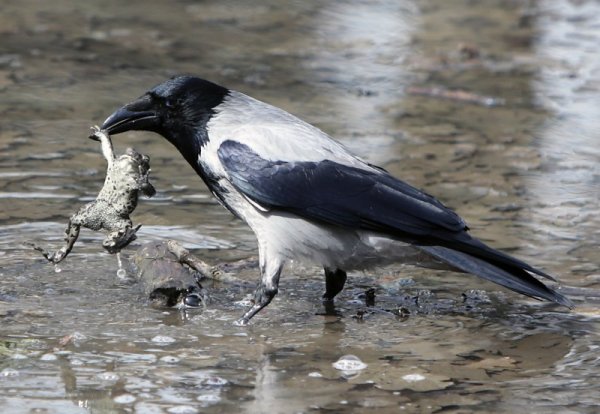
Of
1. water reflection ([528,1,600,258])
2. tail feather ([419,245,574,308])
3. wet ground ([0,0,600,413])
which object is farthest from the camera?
water reflection ([528,1,600,258])

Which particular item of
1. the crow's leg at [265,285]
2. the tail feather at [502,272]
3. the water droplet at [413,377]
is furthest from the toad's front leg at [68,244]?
the water droplet at [413,377]

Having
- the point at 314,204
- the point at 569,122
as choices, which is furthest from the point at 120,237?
the point at 569,122

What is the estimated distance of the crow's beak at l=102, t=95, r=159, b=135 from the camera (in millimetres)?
5930

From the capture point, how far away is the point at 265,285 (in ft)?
18.4

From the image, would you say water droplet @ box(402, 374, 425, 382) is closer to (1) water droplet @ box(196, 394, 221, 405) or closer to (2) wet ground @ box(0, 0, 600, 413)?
(2) wet ground @ box(0, 0, 600, 413)

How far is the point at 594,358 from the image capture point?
5172 mm

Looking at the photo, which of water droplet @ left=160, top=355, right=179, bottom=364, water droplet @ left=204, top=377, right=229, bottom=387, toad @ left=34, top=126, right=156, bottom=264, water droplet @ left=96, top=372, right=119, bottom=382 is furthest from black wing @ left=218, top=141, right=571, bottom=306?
water droplet @ left=96, top=372, right=119, bottom=382

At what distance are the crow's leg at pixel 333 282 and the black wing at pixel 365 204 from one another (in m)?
0.31

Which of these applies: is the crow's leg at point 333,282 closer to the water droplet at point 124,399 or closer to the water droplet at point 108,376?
the water droplet at point 108,376

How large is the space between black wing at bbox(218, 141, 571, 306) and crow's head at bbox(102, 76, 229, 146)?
0.85ft

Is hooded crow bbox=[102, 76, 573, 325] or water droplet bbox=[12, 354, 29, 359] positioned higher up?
hooded crow bbox=[102, 76, 573, 325]

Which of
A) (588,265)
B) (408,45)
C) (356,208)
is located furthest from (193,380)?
(408,45)

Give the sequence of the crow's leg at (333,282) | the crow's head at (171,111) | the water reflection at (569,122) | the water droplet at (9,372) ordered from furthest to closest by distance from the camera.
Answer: the water reflection at (569,122)
the crow's head at (171,111)
the crow's leg at (333,282)
the water droplet at (9,372)

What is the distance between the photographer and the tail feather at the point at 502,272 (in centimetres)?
541
